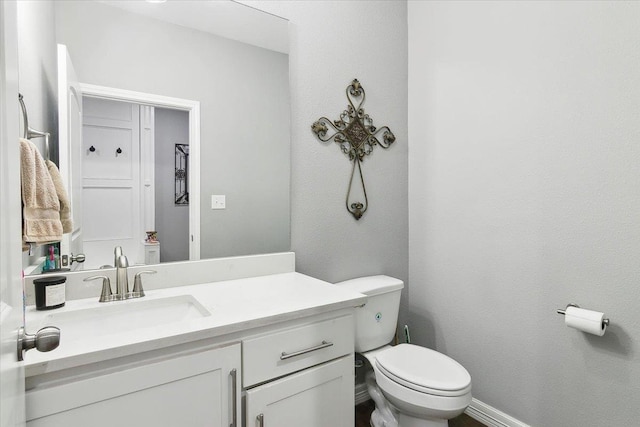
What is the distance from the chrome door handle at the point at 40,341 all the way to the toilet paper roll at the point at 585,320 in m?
1.72

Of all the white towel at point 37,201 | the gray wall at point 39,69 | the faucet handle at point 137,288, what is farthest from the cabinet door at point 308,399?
the gray wall at point 39,69

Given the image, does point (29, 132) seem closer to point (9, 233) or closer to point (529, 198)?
point (9, 233)

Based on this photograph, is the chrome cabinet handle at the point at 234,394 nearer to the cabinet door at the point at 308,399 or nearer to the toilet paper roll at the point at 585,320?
the cabinet door at the point at 308,399

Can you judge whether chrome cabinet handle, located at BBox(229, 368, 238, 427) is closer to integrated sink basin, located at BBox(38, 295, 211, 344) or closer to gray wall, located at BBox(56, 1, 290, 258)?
integrated sink basin, located at BBox(38, 295, 211, 344)

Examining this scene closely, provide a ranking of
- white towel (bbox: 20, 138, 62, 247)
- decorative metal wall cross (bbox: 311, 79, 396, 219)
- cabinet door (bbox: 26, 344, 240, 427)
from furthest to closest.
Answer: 1. decorative metal wall cross (bbox: 311, 79, 396, 219)
2. white towel (bbox: 20, 138, 62, 247)
3. cabinet door (bbox: 26, 344, 240, 427)

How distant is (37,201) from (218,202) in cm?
71

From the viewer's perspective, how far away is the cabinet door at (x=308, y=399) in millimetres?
1107

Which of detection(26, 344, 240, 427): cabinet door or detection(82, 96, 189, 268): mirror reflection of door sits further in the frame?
detection(82, 96, 189, 268): mirror reflection of door

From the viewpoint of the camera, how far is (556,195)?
1.57 metres

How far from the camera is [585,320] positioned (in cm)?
139

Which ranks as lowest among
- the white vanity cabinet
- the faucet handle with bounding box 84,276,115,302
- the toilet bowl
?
the toilet bowl

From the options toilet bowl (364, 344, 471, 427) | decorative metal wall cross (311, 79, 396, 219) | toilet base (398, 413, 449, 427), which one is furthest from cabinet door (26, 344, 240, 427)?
decorative metal wall cross (311, 79, 396, 219)

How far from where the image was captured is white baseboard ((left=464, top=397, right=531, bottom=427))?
173 cm

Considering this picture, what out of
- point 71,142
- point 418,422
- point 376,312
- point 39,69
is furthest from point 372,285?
point 39,69
